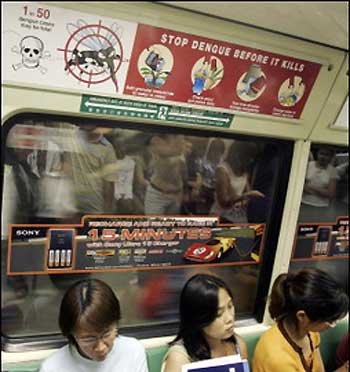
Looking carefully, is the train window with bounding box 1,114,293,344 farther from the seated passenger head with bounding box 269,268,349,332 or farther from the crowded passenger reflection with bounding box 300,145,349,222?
the seated passenger head with bounding box 269,268,349,332

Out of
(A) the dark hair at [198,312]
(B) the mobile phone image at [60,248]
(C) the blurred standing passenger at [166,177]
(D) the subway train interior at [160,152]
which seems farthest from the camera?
(C) the blurred standing passenger at [166,177]

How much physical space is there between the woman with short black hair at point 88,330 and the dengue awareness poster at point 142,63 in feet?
2.80

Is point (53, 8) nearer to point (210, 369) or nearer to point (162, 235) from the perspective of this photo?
point (162, 235)

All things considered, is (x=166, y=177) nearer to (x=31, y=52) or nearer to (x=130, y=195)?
(x=130, y=195)

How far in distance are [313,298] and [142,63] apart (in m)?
1.36

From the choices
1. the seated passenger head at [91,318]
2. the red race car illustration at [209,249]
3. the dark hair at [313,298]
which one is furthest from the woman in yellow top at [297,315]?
the seated passenger head at [91,318]

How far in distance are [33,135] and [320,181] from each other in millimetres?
1843

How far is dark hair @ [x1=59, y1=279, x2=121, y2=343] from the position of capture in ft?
6.30

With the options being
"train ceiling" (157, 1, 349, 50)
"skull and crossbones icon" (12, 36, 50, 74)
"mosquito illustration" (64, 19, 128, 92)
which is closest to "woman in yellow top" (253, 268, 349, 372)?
"train ceiling" (157, 1, 349, 50)

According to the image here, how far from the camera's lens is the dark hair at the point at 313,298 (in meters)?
2.31

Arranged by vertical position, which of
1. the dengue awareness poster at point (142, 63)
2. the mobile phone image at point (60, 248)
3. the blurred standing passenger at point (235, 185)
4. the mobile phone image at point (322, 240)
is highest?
the dengue awareness poster at point (142, 63)

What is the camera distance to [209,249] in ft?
8.88

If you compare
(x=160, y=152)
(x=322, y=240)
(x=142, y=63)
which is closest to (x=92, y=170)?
(x=160, y=152)

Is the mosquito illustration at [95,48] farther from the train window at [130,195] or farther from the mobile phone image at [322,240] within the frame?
the mobile phone image at [322,240]
